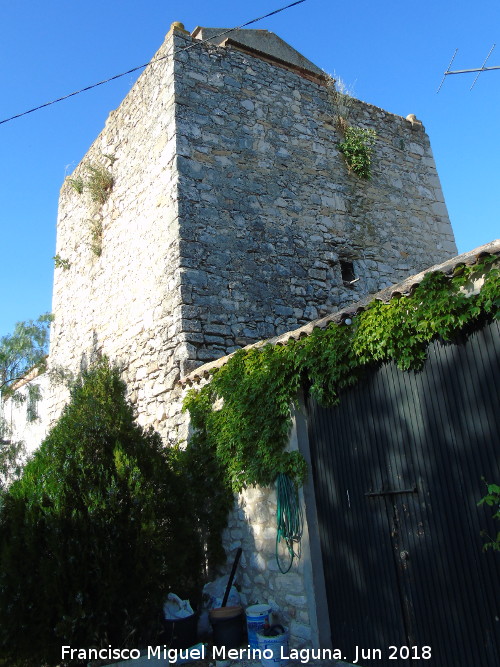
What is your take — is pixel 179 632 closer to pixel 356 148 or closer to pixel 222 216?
pixel 222 216

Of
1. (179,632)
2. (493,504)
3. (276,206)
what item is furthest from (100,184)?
(493,504)

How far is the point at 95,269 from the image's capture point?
8.62 metres

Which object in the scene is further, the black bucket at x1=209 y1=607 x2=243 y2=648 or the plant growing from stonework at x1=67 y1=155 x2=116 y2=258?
the plant growing from stonework at x1=67 y1=155 x2=116 y2=258

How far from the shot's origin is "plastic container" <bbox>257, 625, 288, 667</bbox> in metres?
4.03

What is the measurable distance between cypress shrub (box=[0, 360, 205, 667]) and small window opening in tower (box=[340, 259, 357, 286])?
401 cm

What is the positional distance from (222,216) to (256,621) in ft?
15.8

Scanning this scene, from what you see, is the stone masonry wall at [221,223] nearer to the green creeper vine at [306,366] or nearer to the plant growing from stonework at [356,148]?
the plant growing from stonework at [356,148]

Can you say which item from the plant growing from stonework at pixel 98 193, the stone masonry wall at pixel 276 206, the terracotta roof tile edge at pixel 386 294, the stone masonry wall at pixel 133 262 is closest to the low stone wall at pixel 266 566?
the terracotta roof tile edge at pixel 386 294

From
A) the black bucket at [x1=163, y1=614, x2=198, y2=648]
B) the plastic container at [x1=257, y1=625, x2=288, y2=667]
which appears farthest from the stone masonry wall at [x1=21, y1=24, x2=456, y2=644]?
the plastic container at [x1=257, y1=625, x2=288, y2=667]

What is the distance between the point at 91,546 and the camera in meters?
4.31

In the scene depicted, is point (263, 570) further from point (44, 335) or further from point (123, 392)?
point (44, 335)

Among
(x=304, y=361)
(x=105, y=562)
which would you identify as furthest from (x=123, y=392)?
(x=304, y=361)

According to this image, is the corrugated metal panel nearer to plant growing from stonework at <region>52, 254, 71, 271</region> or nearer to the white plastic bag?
the white plastic bag

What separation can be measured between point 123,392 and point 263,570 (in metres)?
3.39
